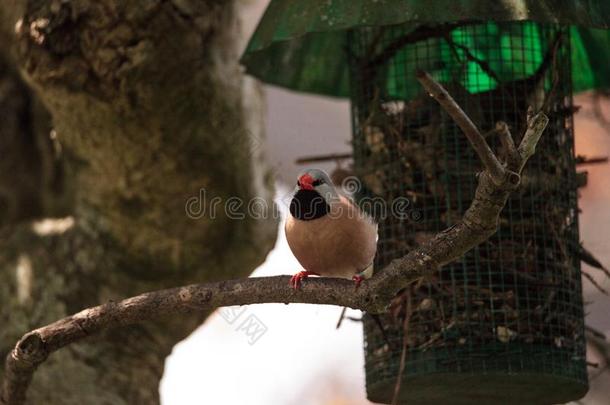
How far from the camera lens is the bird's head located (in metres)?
5.47

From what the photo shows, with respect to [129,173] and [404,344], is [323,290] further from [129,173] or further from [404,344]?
[129,173]

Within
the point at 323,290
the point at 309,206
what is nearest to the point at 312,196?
the point at 309,206

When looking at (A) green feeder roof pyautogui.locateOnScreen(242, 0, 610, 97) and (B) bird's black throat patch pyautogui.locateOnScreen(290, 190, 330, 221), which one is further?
(B) bird's black throat patch pyautogui.locateOnScreen(290, 190, 330, 221)

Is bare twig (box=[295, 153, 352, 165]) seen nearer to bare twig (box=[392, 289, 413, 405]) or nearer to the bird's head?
the bird's head

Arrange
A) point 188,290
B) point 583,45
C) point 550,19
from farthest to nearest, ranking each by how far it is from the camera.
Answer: point 583,45
point 550,19
point 188,290

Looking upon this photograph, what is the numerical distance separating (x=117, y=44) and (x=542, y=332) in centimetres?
227

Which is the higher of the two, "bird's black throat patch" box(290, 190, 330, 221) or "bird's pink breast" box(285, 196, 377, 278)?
"bird's black throat patch" box(290, 190, 330, 221)

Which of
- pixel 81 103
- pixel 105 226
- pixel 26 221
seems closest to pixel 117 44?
pixel 81 103

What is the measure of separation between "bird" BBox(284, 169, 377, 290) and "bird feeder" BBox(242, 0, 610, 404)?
1.09 feet

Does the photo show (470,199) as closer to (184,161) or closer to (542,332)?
(542,332)

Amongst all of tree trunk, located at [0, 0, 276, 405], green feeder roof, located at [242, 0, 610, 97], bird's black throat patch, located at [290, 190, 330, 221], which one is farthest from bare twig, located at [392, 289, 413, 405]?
green feeder roof, located at [242, 0, 610, 97]

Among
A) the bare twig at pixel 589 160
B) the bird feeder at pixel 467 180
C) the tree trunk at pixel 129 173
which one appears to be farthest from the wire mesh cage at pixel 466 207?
the tree trunk at pixel 129 173

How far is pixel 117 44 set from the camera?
19.1ft

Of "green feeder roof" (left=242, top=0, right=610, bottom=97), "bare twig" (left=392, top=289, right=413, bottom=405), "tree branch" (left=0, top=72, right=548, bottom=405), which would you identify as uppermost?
"green feeder roof" (left=242, top=0, right=610, bottom=97)
